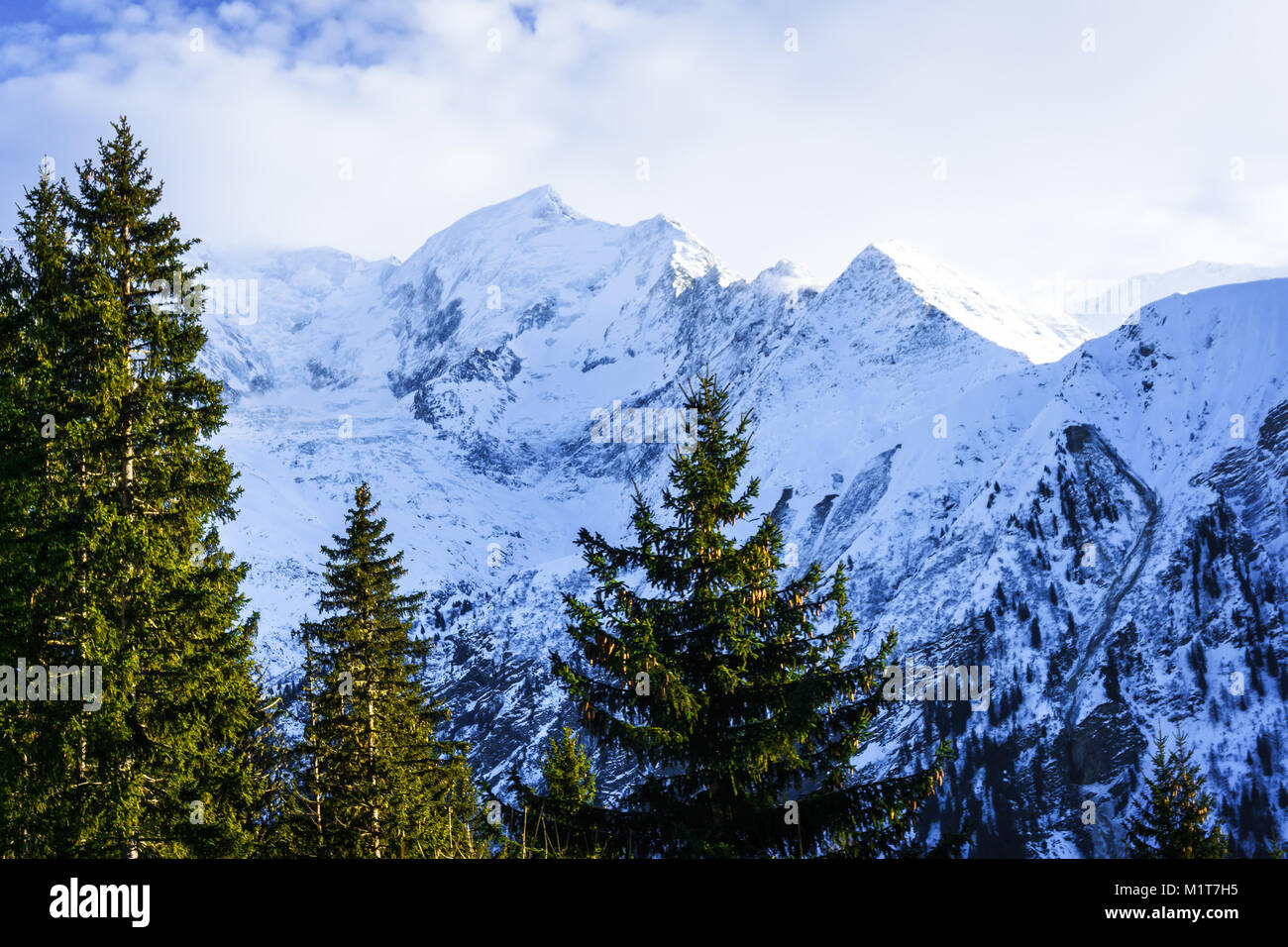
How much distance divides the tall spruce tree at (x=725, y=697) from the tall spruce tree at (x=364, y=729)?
8069 mm

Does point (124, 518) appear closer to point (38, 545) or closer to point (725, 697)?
point (38, 545)

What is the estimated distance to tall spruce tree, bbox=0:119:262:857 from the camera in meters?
12.9

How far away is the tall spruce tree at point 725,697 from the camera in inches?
433

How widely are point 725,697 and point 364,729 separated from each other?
1248 cm

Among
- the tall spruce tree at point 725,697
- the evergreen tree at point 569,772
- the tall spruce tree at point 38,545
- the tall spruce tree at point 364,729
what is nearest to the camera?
the tall spruce tree at point 725,697

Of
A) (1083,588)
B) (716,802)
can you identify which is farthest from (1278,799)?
(716,802)

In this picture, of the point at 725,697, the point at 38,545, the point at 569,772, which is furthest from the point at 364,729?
the point at 725,697

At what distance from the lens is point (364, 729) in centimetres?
2142

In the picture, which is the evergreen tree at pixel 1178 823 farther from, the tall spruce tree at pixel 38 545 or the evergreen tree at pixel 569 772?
the tall spruce tree at pixel 38 545

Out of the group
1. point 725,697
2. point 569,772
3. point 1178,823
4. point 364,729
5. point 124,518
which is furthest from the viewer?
point 569,772

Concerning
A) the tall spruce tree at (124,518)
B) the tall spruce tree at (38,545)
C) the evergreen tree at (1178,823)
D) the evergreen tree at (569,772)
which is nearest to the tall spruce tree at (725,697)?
the tall spruce tree at (124,518)

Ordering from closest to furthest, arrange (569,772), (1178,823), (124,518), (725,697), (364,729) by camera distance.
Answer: (725,697) < (124,518) < (364,729) < (1178,823) < (569,772)
